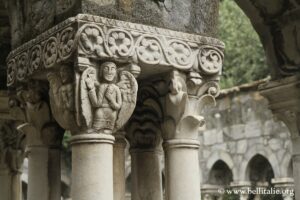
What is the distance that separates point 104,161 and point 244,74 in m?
18.0

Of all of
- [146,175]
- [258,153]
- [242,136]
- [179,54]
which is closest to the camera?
[179,54]

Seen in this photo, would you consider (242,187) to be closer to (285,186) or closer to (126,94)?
(285,186)

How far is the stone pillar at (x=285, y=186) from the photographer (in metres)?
12.8

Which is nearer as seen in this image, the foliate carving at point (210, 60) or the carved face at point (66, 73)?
the carved face at point (66, 73)

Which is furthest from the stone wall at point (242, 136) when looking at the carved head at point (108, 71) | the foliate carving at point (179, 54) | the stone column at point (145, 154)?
the carved head at point (108, 71)

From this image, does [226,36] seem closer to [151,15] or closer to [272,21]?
[272,21]

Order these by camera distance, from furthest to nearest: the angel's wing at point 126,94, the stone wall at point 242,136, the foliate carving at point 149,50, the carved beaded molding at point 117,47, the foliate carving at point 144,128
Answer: the stone wall at point 242,136, the foliate carving at point 144,128, the foliate carving at point 149,50, the angel's wing at point 126,94, the carved beaded molding at point 117,47

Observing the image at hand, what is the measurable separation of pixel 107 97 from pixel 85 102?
154 mm

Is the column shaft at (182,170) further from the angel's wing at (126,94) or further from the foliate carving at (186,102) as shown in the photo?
the angel's wing at (126,94)

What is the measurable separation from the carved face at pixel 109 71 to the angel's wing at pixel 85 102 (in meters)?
0.09

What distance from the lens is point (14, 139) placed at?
28.9 ft

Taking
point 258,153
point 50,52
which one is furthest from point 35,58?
point 258,153

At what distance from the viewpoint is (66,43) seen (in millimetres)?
4160

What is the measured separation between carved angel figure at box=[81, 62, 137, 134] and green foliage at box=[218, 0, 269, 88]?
56.4 feet
